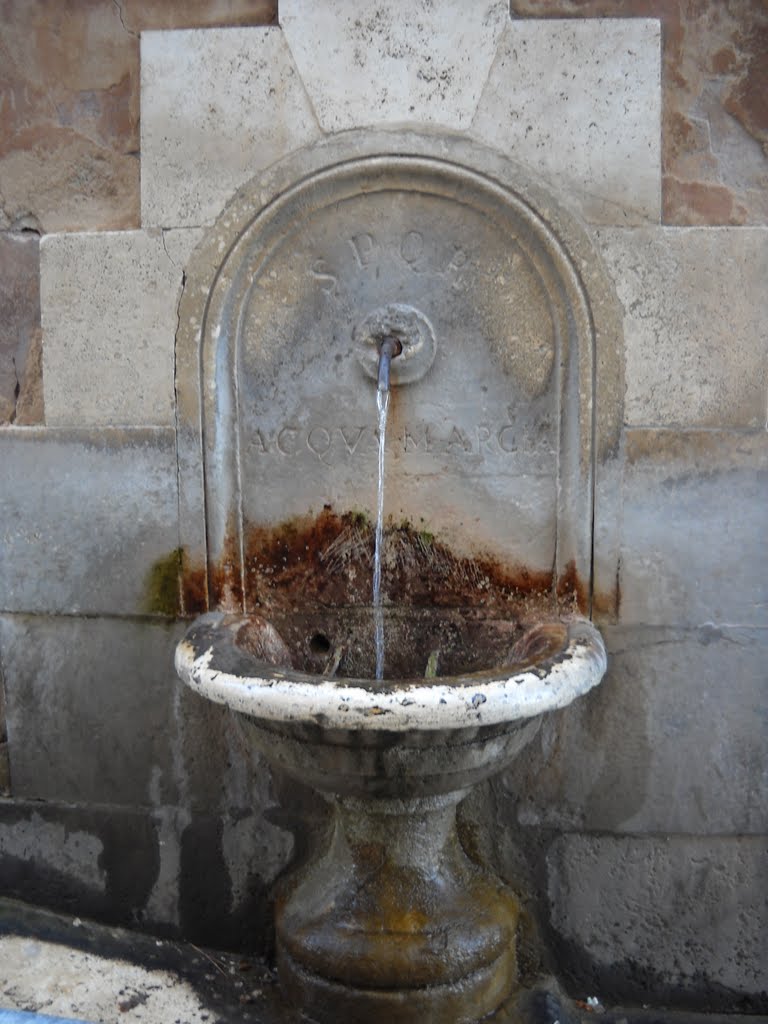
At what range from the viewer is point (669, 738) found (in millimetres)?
2230

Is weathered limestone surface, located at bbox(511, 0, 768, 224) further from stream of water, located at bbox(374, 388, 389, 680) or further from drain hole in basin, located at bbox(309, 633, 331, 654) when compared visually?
drain hole in basin, located at bbox(309, 633, 331, 654)

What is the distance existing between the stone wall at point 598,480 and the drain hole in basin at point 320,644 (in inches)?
13.0

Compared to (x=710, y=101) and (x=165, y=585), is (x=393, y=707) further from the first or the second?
(x=710, y=101)

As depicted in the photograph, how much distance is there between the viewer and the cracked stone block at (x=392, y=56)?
2.16m

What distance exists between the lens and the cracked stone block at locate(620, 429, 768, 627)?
85.4 inches

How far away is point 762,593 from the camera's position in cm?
219

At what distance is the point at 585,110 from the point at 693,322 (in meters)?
0.60

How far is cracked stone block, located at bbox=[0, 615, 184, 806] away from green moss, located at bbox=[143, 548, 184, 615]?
5 centimetres

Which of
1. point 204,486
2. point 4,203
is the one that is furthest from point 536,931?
point 4,203

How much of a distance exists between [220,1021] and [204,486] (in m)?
1.34

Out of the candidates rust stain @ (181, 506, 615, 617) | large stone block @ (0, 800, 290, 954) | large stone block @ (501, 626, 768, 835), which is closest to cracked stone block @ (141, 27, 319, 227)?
rust stain @ (181, 506, 615, 617)

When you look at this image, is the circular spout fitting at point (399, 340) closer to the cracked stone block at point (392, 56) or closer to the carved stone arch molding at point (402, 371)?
the carved stone arch molding at point (402, 371)

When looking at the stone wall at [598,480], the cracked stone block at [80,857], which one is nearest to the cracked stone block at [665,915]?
the stone wall at [598,480]

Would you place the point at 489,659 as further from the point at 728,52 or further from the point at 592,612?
the point at 728,52
